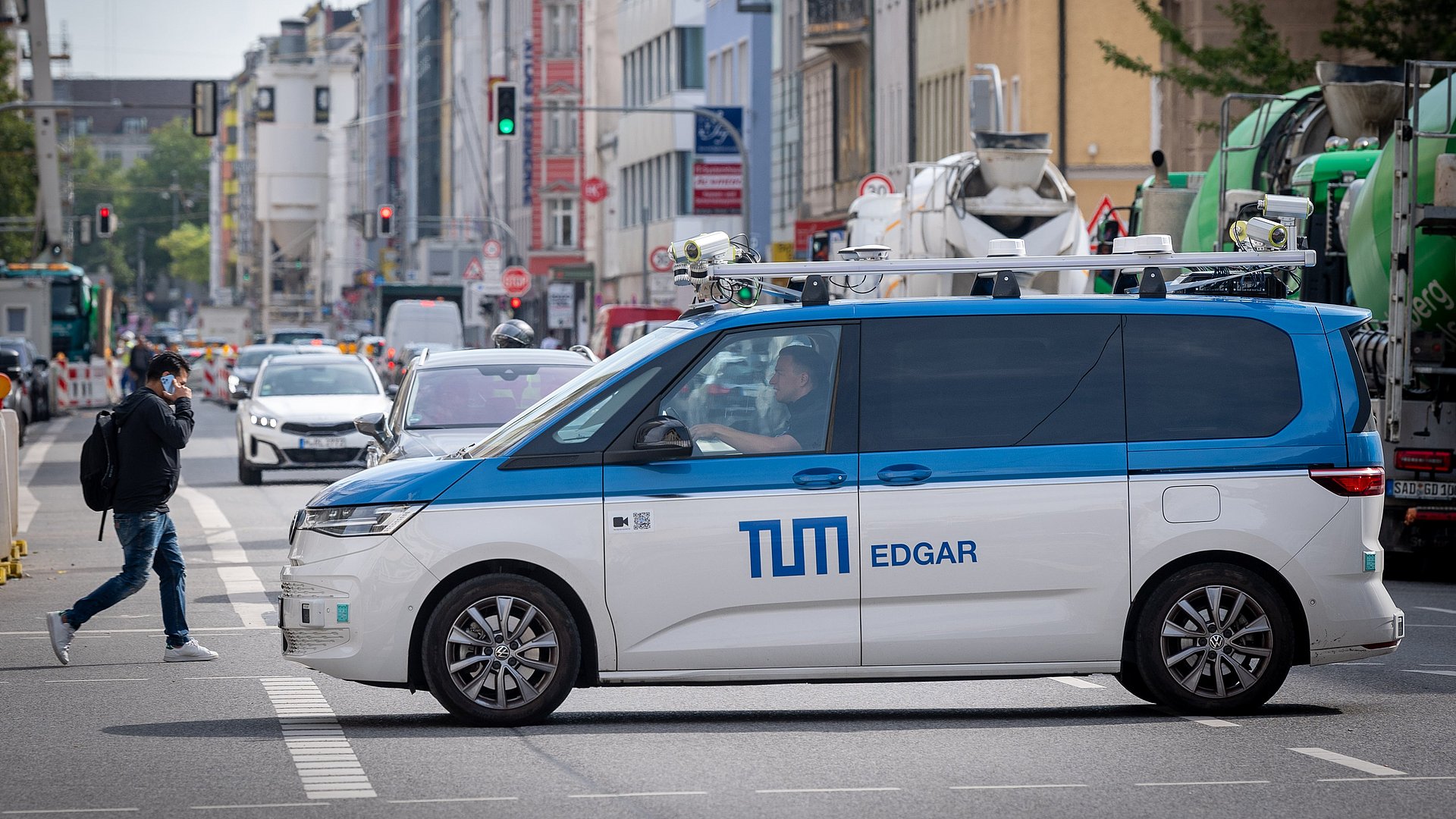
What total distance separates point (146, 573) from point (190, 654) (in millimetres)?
678

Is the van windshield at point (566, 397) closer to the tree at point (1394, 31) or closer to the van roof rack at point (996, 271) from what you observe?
the van roof rack at point (996, 271)

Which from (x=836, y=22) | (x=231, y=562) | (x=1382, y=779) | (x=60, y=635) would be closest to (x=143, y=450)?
(x=60, y=635)

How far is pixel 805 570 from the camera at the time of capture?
10578 millimetres

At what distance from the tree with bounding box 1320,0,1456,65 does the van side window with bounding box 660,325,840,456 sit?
21837 mm

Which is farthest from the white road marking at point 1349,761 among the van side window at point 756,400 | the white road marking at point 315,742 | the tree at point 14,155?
the tree at point 14,155

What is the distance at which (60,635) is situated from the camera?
13148mm

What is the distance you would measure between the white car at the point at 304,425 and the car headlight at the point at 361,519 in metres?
18.2

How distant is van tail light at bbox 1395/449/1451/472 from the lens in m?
18.3

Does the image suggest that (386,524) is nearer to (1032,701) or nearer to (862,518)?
(862,518)

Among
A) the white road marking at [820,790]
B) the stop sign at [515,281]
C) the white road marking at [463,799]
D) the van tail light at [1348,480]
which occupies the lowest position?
the white road marking at [820,790]

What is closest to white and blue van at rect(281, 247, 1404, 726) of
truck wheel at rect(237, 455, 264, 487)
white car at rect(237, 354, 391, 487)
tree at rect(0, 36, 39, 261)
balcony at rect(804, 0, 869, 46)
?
white car at rect(237, 354, 391, 487)

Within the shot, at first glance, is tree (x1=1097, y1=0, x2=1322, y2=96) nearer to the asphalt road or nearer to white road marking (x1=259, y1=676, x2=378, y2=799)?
the asphalt road

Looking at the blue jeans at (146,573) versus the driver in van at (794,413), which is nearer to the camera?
the driver in van at (794,413)

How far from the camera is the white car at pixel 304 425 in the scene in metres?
29.3
